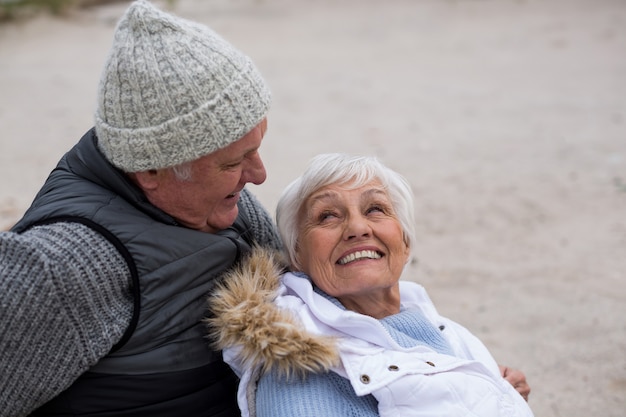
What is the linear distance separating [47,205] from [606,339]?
2.97 meters

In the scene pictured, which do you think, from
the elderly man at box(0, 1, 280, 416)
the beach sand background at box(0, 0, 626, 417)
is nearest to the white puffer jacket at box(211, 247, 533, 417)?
the elderly man at box(0, 1, 280, 416)

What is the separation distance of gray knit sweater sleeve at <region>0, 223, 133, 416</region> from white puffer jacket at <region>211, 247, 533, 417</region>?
1.09 ft

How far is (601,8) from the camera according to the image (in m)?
10.4

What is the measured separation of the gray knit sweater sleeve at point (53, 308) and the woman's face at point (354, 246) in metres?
0.64

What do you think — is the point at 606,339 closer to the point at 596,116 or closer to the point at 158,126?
the point at 158,126

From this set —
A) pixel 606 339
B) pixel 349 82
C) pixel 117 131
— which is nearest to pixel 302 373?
pixel 117 131

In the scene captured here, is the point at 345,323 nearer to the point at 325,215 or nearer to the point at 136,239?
the point at 325,215

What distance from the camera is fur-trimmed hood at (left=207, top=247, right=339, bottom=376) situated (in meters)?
2.29

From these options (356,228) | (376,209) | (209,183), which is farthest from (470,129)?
(209,183)

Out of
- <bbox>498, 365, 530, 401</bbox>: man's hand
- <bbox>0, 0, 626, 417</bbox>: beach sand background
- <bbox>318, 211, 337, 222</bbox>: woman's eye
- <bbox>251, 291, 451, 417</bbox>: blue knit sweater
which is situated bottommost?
<bbox>0, 0, 626, 417</bbox>: beach sand background

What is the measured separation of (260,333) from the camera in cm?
231

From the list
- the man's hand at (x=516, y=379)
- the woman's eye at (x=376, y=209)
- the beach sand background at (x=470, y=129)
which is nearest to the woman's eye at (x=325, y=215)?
the woman's eye at (x=376, y=209)

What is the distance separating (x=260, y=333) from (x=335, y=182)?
594mm

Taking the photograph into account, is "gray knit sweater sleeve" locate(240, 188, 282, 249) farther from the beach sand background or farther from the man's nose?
the beach sand background
